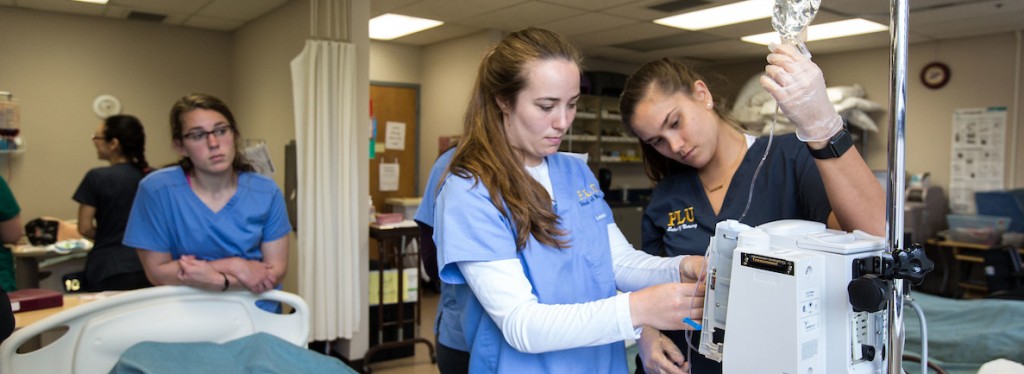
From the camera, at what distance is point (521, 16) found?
15.6 ft

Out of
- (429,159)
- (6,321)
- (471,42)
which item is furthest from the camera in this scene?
(429,159)

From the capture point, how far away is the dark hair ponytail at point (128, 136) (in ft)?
10.4

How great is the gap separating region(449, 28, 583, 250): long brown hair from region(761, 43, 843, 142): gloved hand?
1.14 feet

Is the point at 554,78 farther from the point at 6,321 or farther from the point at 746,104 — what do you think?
the point at 746,104

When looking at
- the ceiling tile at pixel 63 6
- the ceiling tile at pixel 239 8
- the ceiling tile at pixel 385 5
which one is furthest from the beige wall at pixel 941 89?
the ceiling tile at pixel 63 6

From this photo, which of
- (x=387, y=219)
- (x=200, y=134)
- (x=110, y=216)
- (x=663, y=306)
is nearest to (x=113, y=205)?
(x=110, y=216)

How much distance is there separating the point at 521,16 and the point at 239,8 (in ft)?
6.58

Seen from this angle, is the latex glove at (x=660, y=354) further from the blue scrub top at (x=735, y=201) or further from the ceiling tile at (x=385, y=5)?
the ceiling tile at (x=385, y=5)

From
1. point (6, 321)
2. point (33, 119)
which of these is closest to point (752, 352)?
point (6, 321)

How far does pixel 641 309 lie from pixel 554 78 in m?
0.41

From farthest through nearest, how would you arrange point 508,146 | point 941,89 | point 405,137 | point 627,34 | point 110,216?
point 405,137 → point 941,89 → point 627,34 → point 110,216 → point 508,146

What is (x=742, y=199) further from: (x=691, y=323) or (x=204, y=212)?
(x=204, y=212)

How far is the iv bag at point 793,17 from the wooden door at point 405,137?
5123mm

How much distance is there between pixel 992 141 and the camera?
550cm
